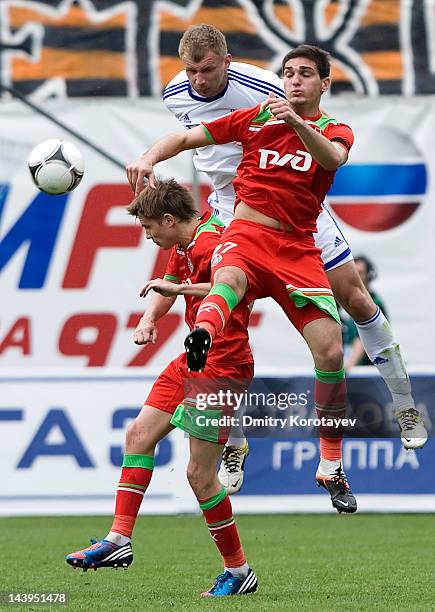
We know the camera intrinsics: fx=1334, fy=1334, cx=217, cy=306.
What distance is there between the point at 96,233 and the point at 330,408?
5.97 metres

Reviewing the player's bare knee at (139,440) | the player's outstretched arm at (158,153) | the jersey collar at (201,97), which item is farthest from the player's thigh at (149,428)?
the jersey collar at (201,97)

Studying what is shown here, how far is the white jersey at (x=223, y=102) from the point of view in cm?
788

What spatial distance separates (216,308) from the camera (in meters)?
6.70

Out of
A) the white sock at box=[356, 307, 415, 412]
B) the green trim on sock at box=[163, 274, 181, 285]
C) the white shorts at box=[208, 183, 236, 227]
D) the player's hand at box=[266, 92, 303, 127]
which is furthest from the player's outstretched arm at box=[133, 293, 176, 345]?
the player's hand at box=[266, 92, 303, 127]

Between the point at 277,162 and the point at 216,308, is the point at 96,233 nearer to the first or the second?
the point at 277,162

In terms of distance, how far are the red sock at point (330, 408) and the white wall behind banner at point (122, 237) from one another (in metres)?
5.32

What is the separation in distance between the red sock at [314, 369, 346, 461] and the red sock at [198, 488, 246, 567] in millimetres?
633

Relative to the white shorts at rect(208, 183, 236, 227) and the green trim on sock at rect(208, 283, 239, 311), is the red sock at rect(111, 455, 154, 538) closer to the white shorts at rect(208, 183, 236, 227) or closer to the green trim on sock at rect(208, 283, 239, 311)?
the green trim on sock at rect(208, 283, 239, 311)

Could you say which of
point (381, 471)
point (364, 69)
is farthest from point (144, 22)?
point (381, 471)

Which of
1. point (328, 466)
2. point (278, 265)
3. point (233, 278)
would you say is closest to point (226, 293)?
point (233, 278)

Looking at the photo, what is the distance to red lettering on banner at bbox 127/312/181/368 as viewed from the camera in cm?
1298

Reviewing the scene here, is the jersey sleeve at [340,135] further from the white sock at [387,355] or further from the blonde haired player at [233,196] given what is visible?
the white sock at [387,355]

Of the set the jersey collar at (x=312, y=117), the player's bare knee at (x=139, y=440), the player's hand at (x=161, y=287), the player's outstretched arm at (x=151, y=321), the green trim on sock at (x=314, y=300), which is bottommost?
the player's bare knee at (x=139, y=440)

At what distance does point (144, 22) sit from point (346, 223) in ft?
9.28
